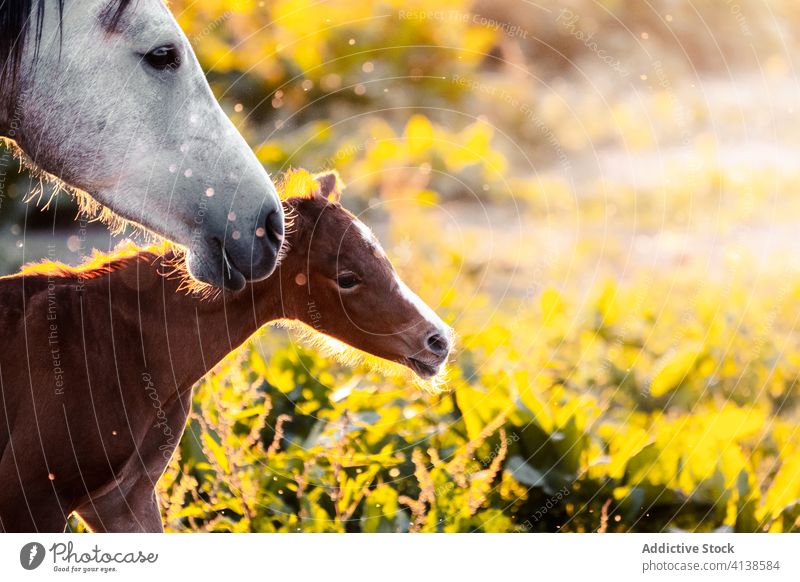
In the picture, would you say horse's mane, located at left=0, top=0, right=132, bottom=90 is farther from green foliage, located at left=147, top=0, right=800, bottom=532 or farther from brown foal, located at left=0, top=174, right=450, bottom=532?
green foliage, located at left=147, top=0, right=800, bottom=532

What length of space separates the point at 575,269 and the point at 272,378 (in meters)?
1.30

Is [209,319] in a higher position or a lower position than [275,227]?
lower

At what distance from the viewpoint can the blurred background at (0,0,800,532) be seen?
7.55 feet

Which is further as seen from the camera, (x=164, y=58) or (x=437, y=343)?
(x=437, y=343)

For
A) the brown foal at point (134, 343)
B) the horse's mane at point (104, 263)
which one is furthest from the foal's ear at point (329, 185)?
the horse's mane at point (104, 263)

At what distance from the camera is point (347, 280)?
6.35 ft

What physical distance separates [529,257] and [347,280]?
1221 mm

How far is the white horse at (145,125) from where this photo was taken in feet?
5.72

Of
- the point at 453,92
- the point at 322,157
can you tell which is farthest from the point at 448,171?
the point at 322,157

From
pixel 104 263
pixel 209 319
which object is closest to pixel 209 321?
pixel 209 319

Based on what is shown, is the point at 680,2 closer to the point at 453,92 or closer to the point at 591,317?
the point at 453,92

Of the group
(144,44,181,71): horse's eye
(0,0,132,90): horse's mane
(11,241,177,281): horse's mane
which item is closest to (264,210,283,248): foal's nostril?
(11,241,177,281): horse's mane

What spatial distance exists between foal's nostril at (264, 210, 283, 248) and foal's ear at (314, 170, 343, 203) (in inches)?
9.6

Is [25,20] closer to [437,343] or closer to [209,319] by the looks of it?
[209,319]
